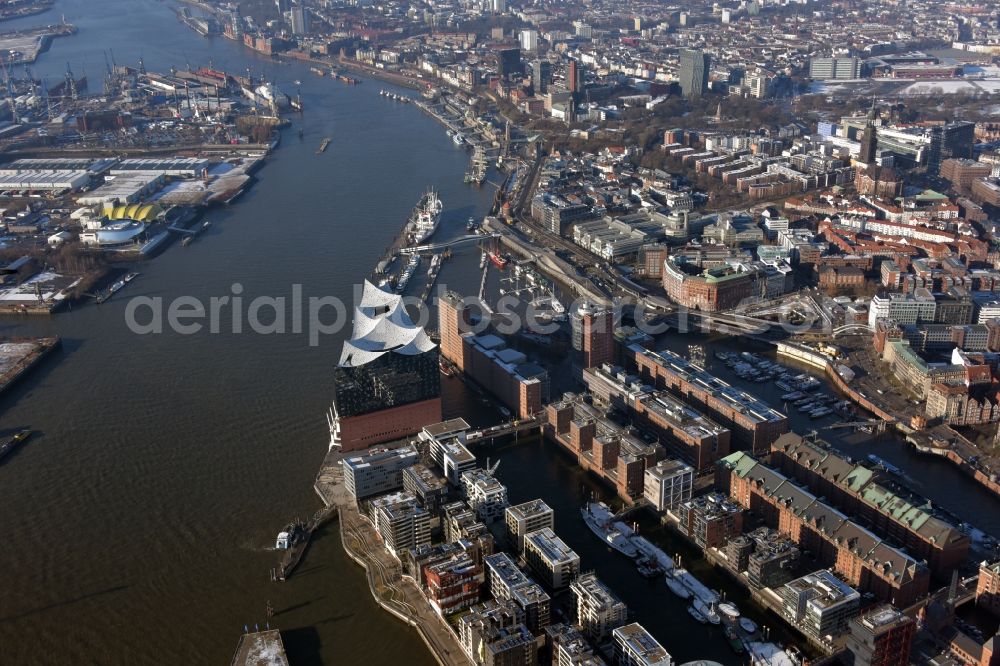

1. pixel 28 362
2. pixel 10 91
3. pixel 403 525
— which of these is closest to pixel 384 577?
pixel 403 525

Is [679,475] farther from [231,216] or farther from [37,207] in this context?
[37,207]

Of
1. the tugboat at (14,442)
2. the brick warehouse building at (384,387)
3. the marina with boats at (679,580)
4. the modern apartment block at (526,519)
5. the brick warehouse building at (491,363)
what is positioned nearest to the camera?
the marina with boats at (679,580)

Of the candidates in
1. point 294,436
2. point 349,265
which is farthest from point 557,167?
point 294,436

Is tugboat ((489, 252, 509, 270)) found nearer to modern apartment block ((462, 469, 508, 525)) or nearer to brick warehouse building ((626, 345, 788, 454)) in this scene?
brick warehouse building ((626, 345, 788, 454))

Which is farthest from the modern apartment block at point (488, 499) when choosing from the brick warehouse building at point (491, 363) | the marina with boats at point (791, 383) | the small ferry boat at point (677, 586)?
the marina with boats at point (791, 383)

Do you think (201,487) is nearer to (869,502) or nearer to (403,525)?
(403,525)

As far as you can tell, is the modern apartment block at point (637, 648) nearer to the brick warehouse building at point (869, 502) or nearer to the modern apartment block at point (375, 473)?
the brick warehouse building at point (869, 502)

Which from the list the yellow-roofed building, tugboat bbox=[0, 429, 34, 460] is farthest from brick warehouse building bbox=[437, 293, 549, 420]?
the yellow-roofed building
